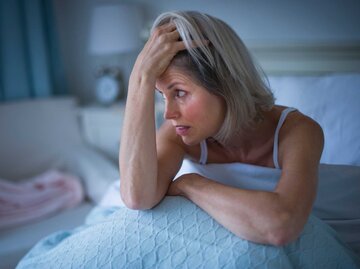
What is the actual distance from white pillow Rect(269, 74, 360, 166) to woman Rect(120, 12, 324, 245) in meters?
0.32

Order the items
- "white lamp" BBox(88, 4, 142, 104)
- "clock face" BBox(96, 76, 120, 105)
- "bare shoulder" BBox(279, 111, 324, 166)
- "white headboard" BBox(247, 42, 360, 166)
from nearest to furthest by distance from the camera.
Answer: "bare shoulder" BBox(279, 111, 324, 166), "white headboard" BBox(247, 42, 360, 166), "white lamp" BBox(88, 4, 142, 104), "clock face" BBox(96, 76, 120, 105)

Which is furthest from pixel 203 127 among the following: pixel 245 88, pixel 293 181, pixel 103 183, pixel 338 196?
pixel 103 183

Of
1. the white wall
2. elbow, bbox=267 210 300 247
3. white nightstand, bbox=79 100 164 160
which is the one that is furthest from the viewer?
white nightstand, bbox=79 100 164 160

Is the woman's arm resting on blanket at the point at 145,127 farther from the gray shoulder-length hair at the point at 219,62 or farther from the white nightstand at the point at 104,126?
the white nightstand at the point at 104,126

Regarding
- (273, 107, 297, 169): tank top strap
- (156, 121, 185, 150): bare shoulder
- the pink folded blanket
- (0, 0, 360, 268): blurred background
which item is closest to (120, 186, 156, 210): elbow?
(156, 121, 185, 150): bare shoulder

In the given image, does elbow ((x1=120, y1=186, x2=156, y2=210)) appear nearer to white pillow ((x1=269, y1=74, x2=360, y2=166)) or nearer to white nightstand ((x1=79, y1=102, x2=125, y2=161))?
white pillow ((x1=269, y1=74, x2=360, y2=166))

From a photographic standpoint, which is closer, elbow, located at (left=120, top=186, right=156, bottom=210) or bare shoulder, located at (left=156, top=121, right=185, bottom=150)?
elbow, located at (left=120, top=186, right=156, bottom=210)

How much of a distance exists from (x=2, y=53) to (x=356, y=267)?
2.27 m

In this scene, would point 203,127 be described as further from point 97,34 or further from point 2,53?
point 2,53

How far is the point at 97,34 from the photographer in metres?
2.35

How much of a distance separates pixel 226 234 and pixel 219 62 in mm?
393

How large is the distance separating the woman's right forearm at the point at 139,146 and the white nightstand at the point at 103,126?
1419 mm

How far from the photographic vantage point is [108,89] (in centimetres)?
257

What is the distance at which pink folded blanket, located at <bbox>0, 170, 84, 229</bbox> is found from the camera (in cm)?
191
